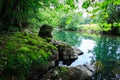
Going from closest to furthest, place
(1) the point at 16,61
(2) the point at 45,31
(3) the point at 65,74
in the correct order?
1. (1) the point at 16,61
2. (3) the point at 65,74
3. (2) the point at 45,31

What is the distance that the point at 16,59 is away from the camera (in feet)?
23.9

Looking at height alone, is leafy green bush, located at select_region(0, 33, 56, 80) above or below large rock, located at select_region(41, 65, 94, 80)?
above

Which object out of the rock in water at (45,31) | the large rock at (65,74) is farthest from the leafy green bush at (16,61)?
the rock in water at (45,31)

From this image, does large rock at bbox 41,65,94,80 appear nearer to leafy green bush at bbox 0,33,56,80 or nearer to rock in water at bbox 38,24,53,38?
leafy green bush at bbox 0,33,56,80

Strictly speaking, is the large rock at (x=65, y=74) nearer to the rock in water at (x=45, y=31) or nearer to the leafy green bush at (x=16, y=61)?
the leafy green bush at (x=16, y=61)

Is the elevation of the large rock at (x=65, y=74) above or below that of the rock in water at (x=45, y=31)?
below

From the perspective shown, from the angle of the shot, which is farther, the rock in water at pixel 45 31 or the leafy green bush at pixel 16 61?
the rock in water at pixel 45 31

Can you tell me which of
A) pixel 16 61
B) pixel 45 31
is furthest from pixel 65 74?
pixel 45 31

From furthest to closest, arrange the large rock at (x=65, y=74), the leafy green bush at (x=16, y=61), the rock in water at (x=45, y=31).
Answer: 1. the rock in water at (x=45, y=31)
2. the large rock at (x=65, y=74)
3. the leafy green bush at (x=16, y=61)

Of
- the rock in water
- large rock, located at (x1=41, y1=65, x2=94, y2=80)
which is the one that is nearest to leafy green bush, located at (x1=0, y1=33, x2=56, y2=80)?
large rock, located at (x1=41, y1=65, x2=94, y2=80)

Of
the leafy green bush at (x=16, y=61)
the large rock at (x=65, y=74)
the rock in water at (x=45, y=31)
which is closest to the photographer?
the leafy green bush at (x=16, y=61)

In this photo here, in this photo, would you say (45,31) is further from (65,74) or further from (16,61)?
(16,61)

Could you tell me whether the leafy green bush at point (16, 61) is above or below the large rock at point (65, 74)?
above

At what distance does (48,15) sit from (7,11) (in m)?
11.7
